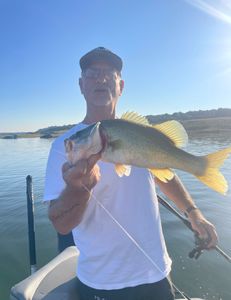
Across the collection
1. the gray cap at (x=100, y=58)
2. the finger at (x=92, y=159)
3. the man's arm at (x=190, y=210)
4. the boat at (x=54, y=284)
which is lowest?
the boat at (x=54, y=284)

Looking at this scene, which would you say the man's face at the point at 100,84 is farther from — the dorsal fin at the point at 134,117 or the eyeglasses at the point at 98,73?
the dorsal fin at the point at 134,117

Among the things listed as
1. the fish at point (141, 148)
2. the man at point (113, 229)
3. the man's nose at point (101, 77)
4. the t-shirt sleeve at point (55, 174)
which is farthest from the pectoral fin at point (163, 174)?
the man's nose at point (101, 77)

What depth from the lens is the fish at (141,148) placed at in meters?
2.53

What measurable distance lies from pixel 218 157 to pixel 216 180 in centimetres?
20

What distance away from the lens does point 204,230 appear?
11.8 ft

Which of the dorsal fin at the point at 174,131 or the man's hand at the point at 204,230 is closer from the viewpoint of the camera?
the dorsal fin at the point at 174,131

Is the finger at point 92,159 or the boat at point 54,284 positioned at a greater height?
the finger at point 92,159

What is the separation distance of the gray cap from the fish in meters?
1.04

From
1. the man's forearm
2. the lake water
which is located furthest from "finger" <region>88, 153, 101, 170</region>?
the lake water

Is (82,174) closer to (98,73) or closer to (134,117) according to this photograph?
(134,117)

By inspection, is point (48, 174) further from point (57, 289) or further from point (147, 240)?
point (57, 289)

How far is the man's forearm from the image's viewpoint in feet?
8.84

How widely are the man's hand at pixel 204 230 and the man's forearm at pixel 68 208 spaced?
1.46 metres

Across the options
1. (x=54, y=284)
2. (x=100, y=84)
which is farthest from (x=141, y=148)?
(x=54, y=284)
